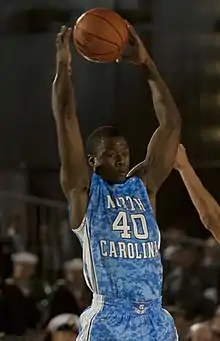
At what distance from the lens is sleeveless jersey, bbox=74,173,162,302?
8.41 feet

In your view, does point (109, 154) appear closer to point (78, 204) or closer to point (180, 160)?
point (78, 204)

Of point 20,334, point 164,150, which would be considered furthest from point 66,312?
point 164,150

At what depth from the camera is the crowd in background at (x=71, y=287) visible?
5309 mm

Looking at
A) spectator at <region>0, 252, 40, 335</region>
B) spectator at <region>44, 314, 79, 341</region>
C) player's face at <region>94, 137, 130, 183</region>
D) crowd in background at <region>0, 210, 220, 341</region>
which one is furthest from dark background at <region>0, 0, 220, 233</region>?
player's face at <region>94, 137, 130, 183</region>

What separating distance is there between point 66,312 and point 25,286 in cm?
55

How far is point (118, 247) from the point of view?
2.57 m

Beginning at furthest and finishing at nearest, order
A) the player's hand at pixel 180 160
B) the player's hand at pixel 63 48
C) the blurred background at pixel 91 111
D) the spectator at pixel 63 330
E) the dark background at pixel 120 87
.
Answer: the dark background at pixel 120 87
the blurred background at pixel 91 111
the spectator at pixel 63 330
the player's hand at pixel 180 160
the player's hand at pixel 63 48

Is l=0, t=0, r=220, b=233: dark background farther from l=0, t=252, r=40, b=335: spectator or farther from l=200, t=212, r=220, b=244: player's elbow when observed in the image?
l=200, t=212, r=220, b=244: player's elbow

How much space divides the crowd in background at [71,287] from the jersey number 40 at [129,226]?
205cm

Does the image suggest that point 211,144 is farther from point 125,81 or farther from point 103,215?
point 103,215

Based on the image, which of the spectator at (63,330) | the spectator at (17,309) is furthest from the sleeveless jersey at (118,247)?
the spectator at (17,309)

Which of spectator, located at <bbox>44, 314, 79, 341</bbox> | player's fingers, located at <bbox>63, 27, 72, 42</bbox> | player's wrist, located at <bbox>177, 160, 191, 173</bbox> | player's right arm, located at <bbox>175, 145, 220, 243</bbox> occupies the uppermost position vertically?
player's fingers, located at <bbox>63, 27, 72, 42</bbox>

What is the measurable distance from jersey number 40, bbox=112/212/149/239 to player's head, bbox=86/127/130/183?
118 mm

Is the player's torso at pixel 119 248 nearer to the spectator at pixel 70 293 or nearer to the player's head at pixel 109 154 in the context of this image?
the player's head at pixel 109 154
